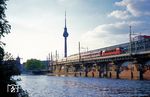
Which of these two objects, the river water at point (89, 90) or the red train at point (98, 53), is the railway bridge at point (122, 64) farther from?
the river water at point (89, 90)

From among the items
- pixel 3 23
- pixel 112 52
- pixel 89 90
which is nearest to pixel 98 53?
pixel 112 52

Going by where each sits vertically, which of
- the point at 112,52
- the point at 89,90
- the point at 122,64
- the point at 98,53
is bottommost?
the point at 89,90

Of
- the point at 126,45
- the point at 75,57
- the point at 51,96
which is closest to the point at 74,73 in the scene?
the point at 75,57

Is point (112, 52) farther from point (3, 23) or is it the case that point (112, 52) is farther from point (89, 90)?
point (3, 23)

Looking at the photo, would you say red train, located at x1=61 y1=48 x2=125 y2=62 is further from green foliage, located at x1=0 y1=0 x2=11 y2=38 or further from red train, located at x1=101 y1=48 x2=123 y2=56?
green foliage, located at x1=0 y1=0 x2=11 y2=38

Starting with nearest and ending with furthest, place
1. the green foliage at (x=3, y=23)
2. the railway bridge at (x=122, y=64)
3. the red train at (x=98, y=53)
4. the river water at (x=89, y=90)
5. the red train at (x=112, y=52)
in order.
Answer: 1. the green foliage at (x=3, y=23)
2. the river water at (x=89, y=90)
3. the railway bridge at (x=122, y=64)
4. the red train at (x=112, y=52)
5. the red train at (x=98, y=53)

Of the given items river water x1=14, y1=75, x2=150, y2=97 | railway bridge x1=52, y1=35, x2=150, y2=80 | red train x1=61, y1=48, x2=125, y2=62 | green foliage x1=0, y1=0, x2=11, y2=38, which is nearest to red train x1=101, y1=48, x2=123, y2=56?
red train x1=61, y1=48, x2=125, y2=62

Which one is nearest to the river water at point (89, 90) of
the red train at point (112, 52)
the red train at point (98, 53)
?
the red train at point (112, 52)

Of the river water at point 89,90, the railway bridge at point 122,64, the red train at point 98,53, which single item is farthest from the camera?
the red train at point 98,53

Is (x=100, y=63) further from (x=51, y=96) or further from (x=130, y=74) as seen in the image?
(x=51, y=96)

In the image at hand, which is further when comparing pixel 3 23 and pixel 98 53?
pixel 98 53

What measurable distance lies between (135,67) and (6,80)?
95306mm

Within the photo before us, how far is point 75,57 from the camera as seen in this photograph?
594ft

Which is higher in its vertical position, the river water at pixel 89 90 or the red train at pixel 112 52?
the red train at pixel 112 52
